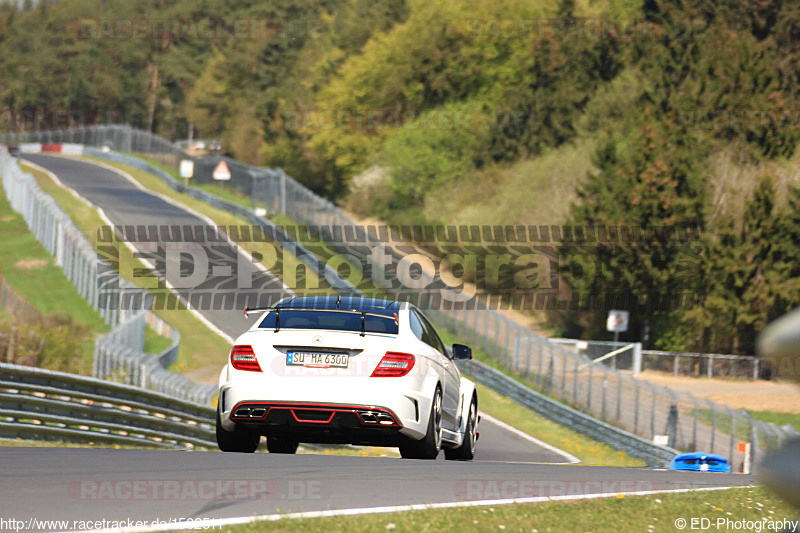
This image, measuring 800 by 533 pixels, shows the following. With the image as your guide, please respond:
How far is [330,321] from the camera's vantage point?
10750 millimetres

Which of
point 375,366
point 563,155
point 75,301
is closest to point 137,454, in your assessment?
point 375,366

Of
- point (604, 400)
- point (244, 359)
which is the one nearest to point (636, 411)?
point (604, 400)

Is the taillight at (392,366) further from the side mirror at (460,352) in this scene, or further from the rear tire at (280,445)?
the rear tire at (280,445)

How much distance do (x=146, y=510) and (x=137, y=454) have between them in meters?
3.21

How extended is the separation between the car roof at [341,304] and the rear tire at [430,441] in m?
0.95

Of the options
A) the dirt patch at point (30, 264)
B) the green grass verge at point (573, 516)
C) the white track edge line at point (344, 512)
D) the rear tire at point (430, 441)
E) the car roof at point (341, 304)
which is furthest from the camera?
the dirt patch at point (30, 264)

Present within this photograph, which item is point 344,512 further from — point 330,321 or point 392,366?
point 330,321

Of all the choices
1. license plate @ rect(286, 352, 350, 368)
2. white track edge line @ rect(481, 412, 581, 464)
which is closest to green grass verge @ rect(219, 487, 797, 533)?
license plate @ rect(286, 352, 350, 368)

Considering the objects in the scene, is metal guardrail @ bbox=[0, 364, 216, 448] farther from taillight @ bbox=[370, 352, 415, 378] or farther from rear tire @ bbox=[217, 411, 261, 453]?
taillight @ bbox=[370, 352, 415, 378]

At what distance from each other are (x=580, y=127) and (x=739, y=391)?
2635 centimetres

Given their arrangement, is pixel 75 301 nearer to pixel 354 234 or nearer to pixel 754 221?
pixel 354 234

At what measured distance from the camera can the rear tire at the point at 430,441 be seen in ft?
35.2

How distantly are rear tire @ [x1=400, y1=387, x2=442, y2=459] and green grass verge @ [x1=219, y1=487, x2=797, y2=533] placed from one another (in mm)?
2670

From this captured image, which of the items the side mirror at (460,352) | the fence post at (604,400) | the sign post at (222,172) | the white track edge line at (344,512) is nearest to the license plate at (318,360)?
the side mirror at (460,352)
